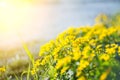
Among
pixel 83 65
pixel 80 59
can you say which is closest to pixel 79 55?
pixel 80 59

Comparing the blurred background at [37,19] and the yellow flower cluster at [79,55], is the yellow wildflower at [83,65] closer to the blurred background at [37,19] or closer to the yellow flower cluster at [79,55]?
the yellow flower cluster at [79,55]

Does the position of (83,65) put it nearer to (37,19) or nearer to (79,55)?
(79,55)

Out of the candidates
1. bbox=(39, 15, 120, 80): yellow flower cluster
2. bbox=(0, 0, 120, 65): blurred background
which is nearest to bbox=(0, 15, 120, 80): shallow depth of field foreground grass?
bbox=(39, 15, 120, 80): yellow flower cluster

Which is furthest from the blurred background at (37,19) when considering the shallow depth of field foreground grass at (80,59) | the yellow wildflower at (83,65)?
the yellow wildflower at (83,65)

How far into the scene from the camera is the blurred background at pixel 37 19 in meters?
7.27

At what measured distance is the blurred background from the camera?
7.27 meters

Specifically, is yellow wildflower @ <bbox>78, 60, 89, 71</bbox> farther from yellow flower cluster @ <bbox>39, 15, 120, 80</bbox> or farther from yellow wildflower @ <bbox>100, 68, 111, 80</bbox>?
yellow wildflower @ <bbox>100, 68, 111, 80</bbox>

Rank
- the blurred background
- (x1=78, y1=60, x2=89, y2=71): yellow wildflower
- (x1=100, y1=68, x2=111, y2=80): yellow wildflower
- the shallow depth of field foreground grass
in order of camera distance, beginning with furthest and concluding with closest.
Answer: the blurred background
the shallow depth of field foreground grass
(x1=78, y1=60, x2=89, y2=71): yellow wildflower
(x1=100, y1=68, x2=111, y2=80): yellow wildflower

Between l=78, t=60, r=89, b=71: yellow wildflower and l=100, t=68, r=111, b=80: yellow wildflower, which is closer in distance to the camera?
l=100, t=68, r=111, b=80: yellow wildflower

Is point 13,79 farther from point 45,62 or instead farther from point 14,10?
point 14,10

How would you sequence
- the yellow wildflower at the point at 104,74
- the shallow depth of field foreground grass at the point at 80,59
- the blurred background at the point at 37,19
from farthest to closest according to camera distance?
the blurred background at the point at 37,19 → the shallow depth of field foreground grass at the point at 80,59 → the yellow wildflower at the point at 104,74

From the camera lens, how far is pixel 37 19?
11.3 m

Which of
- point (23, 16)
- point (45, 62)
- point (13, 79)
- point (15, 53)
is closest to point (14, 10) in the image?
point (23, 16)

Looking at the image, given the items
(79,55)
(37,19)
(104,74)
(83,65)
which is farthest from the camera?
(37,19)
